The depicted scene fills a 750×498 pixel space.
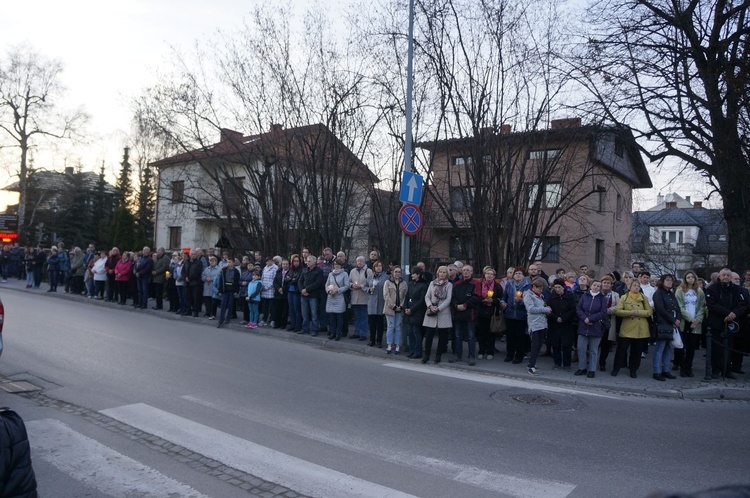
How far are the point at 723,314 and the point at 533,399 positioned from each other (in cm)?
454

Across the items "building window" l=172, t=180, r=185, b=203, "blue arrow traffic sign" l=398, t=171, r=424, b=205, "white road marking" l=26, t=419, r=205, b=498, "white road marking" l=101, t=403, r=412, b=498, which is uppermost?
"building window" l=172, t=180, r=185, b=203

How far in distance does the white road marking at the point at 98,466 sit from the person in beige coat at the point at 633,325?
835 centimetres

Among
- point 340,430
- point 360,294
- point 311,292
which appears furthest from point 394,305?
point 340,430

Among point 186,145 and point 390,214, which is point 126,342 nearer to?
point 390,214

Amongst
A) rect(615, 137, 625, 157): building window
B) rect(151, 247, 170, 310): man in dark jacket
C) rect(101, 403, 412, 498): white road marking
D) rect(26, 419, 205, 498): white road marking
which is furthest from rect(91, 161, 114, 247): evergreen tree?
rect(26, 419, 205, 498): white road marking

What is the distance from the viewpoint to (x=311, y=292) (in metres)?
14.3

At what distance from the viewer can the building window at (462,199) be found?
17734 mm

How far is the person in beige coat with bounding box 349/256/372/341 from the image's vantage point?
13734mm

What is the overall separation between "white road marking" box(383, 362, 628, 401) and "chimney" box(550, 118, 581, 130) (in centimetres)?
897

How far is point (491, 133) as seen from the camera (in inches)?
653

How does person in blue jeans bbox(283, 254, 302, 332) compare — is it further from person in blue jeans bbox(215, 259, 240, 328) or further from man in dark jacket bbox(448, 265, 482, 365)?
man in dark jacket bbox(448, 265, 482, 365)

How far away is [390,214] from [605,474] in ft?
48.7

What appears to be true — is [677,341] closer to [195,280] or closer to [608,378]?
[608,378]

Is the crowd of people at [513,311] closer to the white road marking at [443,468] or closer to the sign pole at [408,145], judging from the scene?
the sign pole at [408,145]
